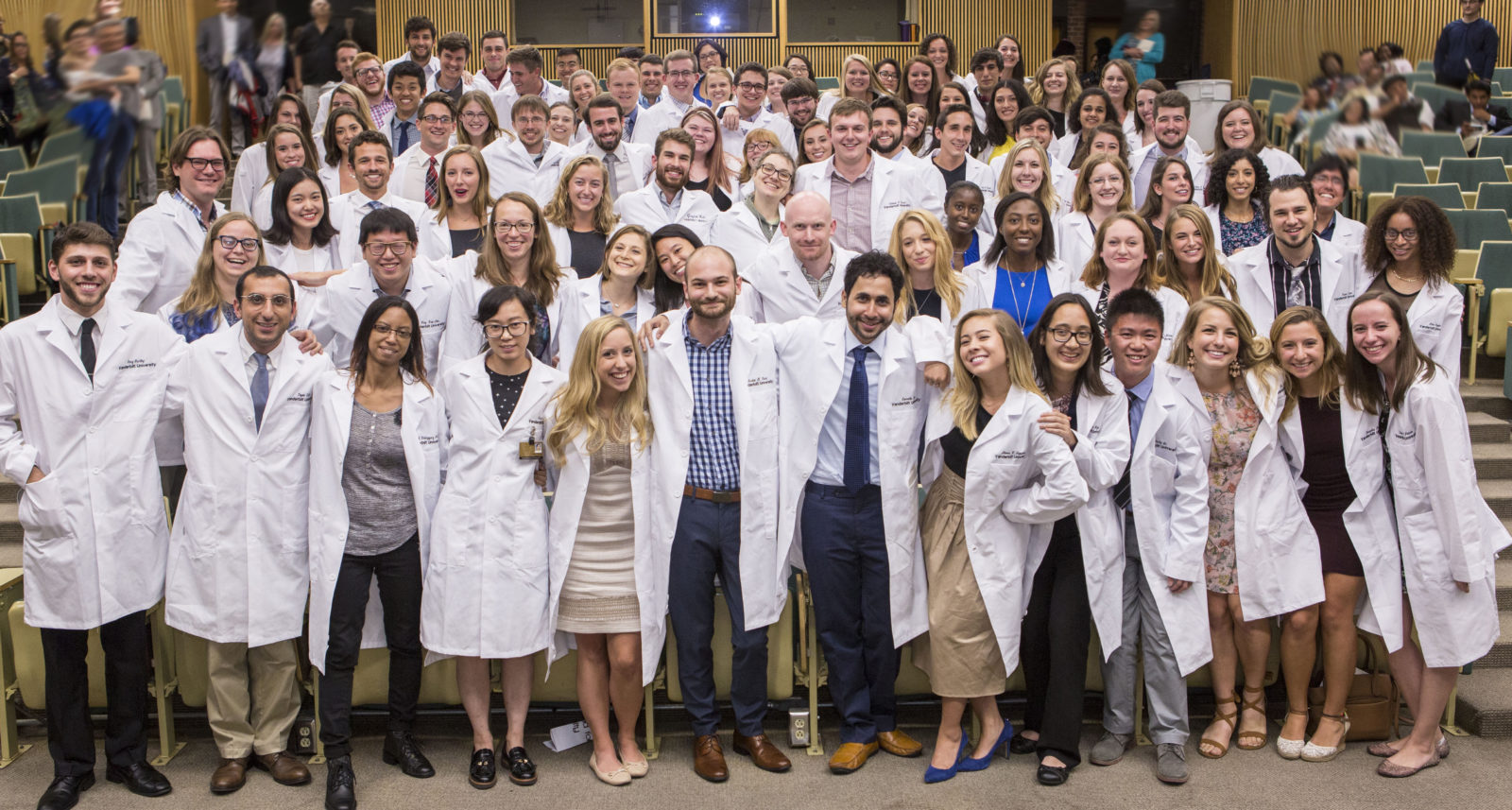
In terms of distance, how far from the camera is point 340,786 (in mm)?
3422

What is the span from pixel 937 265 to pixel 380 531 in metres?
1.90

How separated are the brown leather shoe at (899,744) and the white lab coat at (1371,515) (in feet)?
4.59

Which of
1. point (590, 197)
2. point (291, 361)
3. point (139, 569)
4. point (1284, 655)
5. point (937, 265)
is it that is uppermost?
point (590, 197)

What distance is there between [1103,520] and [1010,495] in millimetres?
287

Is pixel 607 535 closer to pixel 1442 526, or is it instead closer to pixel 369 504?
pixel 369 504

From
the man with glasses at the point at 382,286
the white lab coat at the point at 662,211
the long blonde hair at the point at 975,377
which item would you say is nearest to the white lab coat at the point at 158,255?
the man with glasses at the point at 382,286

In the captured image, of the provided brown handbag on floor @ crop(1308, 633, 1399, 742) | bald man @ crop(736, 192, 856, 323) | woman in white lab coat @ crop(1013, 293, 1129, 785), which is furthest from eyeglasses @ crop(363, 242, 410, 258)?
brown handbag on floor @ crop(1308, 633, 1399, 742)

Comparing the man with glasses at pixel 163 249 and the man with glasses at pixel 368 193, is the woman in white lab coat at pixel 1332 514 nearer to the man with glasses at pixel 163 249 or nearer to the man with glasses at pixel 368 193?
the man with glasses at pixel 368 193

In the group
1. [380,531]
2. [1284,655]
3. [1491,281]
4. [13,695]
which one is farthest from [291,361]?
[1491,281]

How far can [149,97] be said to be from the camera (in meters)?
1.10

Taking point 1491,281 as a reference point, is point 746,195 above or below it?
above

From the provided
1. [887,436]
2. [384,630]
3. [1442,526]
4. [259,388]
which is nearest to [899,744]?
[887,436]

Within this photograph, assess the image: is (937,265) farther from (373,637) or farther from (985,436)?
(373,637)

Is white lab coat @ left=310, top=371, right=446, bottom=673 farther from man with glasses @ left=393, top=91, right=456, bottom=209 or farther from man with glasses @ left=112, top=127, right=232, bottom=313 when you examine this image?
man with glasses @ left=393, top=91, right=456, bottom=209
